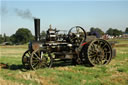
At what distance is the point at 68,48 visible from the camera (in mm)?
10070

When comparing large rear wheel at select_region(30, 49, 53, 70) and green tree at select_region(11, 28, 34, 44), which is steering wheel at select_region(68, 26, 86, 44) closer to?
large rear wheel at select_region(30, 49, 53, 70)

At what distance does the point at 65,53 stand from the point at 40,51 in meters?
1.32

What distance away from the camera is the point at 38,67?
9.39m

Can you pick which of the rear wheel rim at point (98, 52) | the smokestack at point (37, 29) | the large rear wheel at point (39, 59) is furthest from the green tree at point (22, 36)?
the large rear wheel at point (39, 59)

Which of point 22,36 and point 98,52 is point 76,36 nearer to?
point 98,52

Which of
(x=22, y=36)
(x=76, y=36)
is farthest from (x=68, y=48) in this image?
(x=22, y=36)

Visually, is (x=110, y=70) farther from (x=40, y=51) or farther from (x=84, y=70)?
(x=40, y=51)

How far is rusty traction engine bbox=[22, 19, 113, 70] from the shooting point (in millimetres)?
9469

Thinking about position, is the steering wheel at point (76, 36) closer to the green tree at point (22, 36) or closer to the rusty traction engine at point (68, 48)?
the rusty traction engine at point (68, 48)

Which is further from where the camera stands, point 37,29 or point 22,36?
point 22,36

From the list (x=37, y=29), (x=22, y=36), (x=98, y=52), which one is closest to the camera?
(x=37, y=29)

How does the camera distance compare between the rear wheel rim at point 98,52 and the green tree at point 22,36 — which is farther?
the green tree at point 22,36

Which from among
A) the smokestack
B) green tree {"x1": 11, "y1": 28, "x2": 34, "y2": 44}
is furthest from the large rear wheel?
green tree {"x1": 11, "y1": 28, "x2": 34, "y2": 44}

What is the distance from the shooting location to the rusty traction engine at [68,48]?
9469mm
